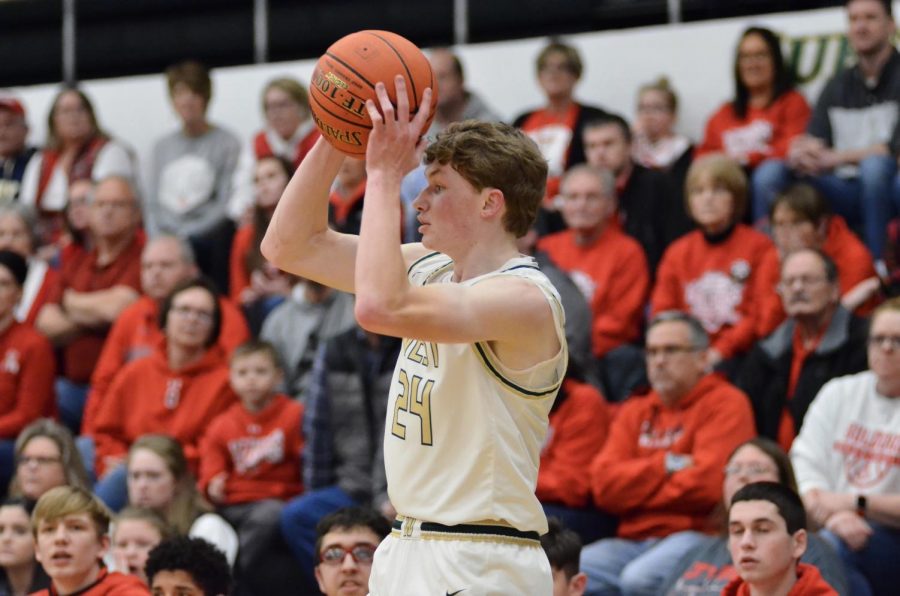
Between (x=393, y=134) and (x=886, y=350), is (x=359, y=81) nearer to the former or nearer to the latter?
(x=393, y=134)

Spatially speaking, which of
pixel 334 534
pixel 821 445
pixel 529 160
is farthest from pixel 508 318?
pixel 821 445

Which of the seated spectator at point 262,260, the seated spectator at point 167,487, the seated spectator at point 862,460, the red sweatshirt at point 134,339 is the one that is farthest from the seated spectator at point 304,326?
the seated spectator at point 862,460

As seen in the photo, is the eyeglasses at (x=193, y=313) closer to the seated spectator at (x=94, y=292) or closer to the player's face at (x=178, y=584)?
the seated spectator at (x=94, y=292)

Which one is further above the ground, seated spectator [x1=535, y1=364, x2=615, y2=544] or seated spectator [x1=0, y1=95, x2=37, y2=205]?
seated spectator [x1=0, y1=95, x2=37, y2=205]

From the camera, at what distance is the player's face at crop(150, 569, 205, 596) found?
5734 millimetres

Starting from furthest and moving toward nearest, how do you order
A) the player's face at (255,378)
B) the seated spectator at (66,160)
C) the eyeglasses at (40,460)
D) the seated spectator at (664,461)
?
the seated spectator at (66,160)
the player's face at (255,378)
the eyeglasses at (40,460)
the seated spectator at (664,461)

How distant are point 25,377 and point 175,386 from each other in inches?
41.4

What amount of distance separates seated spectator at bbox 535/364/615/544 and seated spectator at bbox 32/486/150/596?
7.15 feet

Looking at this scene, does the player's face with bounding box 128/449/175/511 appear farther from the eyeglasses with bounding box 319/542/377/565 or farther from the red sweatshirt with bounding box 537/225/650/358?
the red sweatshirt with bounding box 537/225/650/358

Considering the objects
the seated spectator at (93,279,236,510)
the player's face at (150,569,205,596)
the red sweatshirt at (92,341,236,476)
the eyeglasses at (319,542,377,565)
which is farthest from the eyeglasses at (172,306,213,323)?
the eyeglasses at (319,542,377,565)

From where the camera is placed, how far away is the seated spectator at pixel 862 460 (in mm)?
6231

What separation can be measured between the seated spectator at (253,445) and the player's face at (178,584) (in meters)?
1.69

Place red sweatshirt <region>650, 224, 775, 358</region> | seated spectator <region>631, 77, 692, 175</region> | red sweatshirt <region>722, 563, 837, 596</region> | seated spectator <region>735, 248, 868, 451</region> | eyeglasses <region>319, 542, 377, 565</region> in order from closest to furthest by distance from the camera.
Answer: red sweatshirt <region>722, 563, 837, 596</region>
eyeglasses <region>319, 542, 377, 565</region>
seated spectator <region>735, 248, 868, 451</region>
red sweatshirt <region>650, 224, 775, 358</region>
seated spectator <region>631, 77, 692, 175</region>

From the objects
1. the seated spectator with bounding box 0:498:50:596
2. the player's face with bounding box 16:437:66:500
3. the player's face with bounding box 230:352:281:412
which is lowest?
the seated spectator with bounding box 0:498:50:596
